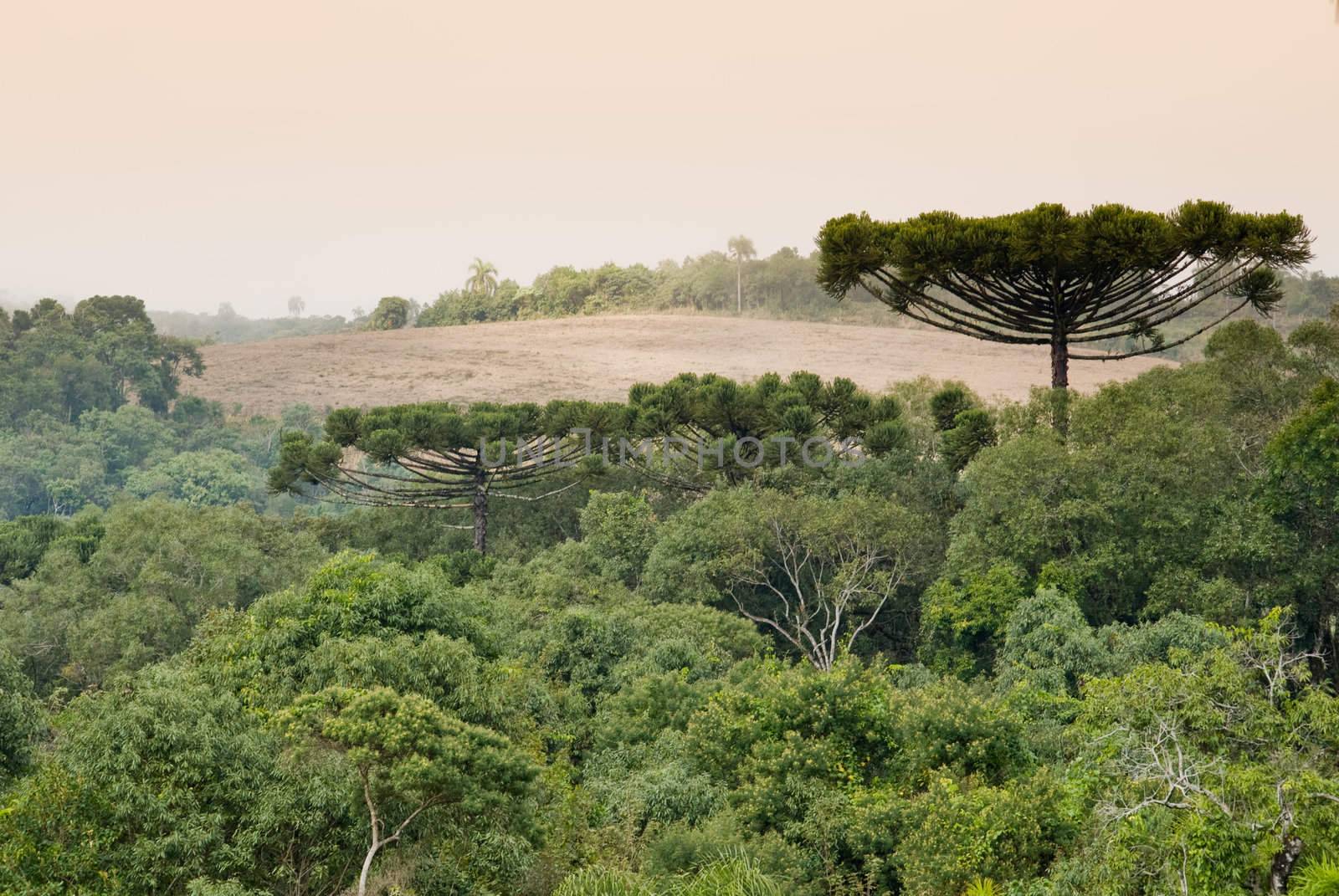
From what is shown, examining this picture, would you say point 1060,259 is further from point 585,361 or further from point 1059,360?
point 585,361

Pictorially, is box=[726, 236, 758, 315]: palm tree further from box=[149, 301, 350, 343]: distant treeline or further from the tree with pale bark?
the tree with pale bark

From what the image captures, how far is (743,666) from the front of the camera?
26.5 metres

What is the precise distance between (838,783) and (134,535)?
25.7m

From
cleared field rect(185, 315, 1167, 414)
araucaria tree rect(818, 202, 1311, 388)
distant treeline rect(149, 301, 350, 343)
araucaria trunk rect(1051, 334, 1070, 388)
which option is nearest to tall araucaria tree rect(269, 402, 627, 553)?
araucaria tree rect(818, 202, 1311, 388)

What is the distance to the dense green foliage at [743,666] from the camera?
14508mm

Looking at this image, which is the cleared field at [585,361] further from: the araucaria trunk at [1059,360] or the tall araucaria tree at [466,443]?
the araucaria trunk at [1059,360]

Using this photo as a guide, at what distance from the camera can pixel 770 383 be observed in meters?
38.3

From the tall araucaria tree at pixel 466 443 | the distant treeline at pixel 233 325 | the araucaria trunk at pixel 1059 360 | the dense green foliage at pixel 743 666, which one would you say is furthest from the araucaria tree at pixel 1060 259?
the distant treeline at pixel 233 325

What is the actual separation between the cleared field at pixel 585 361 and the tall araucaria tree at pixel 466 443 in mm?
24959

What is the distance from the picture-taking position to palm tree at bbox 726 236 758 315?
93938 mm

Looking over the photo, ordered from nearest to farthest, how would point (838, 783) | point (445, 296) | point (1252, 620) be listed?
point (838, 783) → point (1252, 620) → point (445, 296)

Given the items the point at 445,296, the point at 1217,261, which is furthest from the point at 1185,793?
the point at 445,296

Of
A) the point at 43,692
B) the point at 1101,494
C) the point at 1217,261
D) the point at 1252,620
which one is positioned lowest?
the point at 43,692

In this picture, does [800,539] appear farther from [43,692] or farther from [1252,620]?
[43,692]
